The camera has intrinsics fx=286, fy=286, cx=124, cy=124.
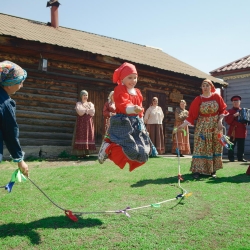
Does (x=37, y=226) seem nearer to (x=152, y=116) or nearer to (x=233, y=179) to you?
(x=233, y=179)

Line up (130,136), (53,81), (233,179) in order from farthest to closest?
(53,81)
(233,179)
(130,136)

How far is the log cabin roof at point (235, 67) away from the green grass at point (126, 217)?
9.41m

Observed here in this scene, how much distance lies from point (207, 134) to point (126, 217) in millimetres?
2898

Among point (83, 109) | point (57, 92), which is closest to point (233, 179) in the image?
point (83, 109)

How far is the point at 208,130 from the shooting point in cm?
545

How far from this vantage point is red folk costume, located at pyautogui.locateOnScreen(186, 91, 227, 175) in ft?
17.8

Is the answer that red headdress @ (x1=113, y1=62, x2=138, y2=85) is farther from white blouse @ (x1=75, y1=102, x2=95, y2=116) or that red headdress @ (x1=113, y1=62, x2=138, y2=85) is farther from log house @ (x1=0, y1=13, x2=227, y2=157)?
log house @ (x1=0, y1=13, x2=227, y2=157)

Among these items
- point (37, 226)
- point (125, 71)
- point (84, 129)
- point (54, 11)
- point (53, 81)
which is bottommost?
point (37, 226)

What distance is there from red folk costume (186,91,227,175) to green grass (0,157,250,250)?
28 centimetres

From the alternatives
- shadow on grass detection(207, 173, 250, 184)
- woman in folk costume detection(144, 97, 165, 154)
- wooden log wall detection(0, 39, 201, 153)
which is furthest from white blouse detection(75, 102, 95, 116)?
shadow on grass detection(207, 173, 250, 184)

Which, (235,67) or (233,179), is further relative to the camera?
(235,67)

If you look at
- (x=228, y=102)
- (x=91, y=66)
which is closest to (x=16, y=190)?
(x=91, y=66)

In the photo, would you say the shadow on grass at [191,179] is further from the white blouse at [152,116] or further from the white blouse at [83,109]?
the white blouse at [152,116]

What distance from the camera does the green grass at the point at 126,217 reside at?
101 inches
